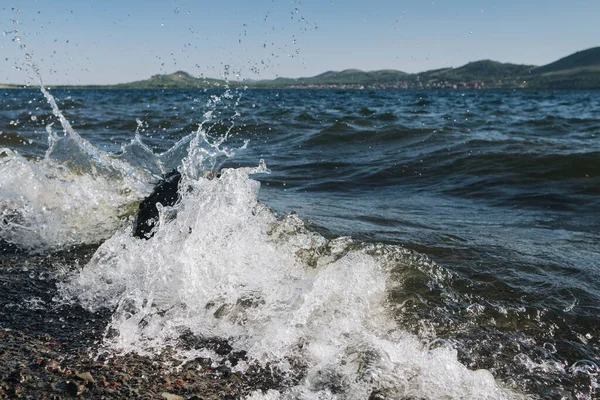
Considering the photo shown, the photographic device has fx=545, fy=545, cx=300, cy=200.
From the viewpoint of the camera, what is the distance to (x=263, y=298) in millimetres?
3664

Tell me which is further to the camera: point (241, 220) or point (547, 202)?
point (547, 202)

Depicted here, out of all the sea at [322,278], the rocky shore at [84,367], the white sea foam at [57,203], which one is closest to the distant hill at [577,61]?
the sea at [322,278]

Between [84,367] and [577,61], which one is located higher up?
[84,367]

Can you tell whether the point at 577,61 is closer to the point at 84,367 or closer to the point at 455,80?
the point at 455,80

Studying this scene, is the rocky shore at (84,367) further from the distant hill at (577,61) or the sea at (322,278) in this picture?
the distant hill at (577,61)

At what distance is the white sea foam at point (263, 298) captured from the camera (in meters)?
2.77

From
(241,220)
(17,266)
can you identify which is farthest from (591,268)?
(17,266)

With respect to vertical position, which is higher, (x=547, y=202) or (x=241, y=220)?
(x=241, y=220)

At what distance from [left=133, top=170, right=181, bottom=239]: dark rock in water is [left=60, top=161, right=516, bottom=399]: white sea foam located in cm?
15

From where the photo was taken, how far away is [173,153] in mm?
9656

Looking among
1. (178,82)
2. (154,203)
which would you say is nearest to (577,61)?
(178,82)

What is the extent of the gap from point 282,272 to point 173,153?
6.09 metres

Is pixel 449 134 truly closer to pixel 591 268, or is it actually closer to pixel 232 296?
pixel 591 268

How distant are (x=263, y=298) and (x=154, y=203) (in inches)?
66.9
